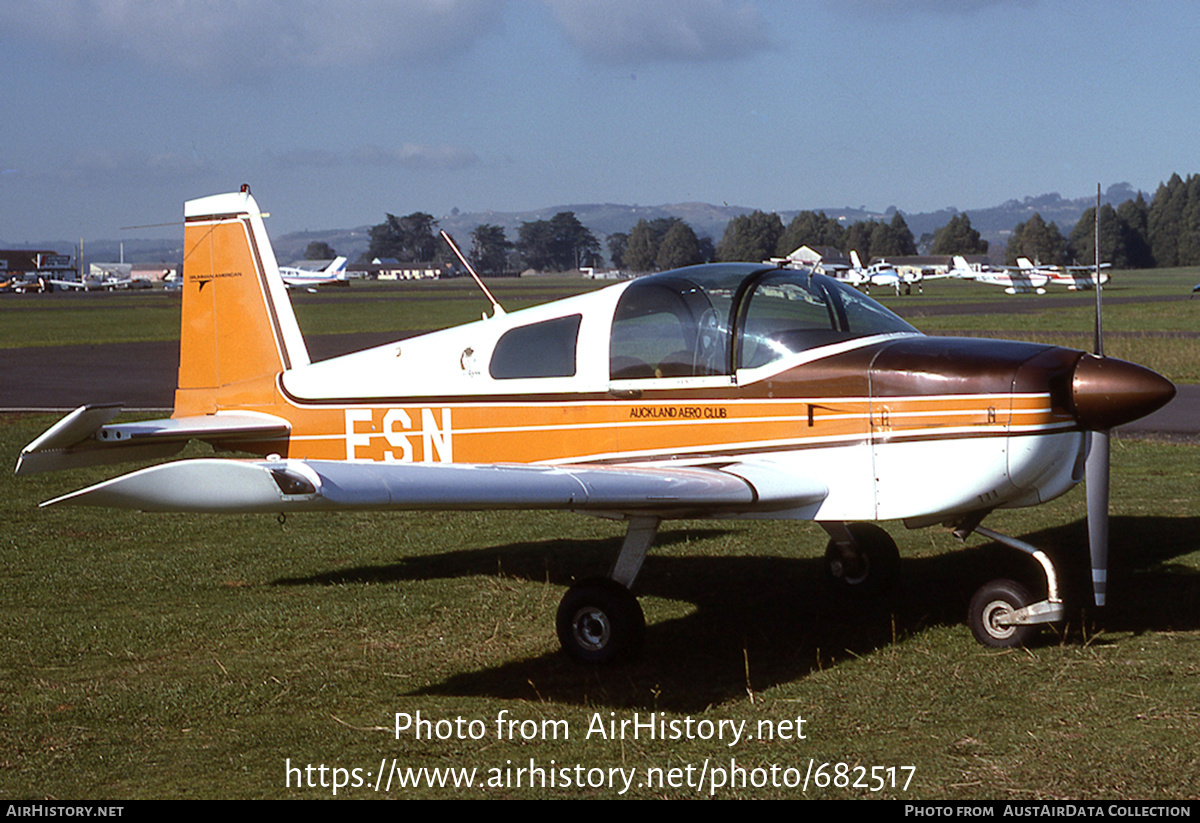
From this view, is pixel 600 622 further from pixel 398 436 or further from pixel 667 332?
pixel 398 436

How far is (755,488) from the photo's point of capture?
6273 mm

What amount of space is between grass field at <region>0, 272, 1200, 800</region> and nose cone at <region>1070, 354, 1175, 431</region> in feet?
4.66

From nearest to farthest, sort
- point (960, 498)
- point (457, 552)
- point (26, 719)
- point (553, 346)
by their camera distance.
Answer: point (26, 719), point (960, 498), point (553, 346), point (457, 552)

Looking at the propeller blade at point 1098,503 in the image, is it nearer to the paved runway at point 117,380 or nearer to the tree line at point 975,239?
the paved runway at point 117,380

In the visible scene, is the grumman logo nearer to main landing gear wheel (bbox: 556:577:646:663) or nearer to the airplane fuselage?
the airplane fuselage

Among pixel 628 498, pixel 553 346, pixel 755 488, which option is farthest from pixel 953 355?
pixel 553 346

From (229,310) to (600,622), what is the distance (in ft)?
14.8

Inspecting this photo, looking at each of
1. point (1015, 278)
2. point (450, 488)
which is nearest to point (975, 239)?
point (1015, 278)

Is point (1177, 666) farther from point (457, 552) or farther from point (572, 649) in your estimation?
point (457, 552)

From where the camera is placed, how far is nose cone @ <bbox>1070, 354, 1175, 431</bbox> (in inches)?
231

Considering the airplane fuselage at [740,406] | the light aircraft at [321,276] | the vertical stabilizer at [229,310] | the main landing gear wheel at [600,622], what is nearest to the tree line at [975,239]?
the light aircraft at [321,276]

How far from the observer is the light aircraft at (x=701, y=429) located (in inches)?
233

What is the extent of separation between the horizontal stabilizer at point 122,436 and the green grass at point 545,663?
3.67 feet

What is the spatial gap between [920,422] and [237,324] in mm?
5610
